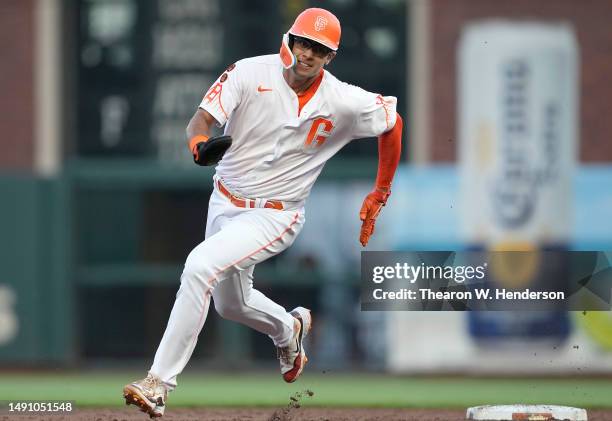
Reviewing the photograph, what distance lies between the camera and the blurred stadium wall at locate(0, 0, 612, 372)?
13641 millimetres

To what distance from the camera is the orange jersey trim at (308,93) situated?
707cm

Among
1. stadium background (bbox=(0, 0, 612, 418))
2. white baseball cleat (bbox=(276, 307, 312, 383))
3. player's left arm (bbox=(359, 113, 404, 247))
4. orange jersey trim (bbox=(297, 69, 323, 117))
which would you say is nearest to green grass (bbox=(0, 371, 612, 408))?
stadium background (bbox=(0, 0, 612, 418))

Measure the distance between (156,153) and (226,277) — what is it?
709 centimetres

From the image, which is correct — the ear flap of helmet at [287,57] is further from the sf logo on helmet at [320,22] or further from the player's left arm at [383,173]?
the player's left arm at [383,173]

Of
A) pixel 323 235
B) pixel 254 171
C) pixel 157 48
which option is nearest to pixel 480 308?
pixel 254 171

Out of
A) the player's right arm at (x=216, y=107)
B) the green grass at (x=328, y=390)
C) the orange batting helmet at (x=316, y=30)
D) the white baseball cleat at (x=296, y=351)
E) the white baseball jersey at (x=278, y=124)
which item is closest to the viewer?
the player's right arm at (x=216, y=107)

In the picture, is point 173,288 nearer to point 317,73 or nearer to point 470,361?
point 470,361

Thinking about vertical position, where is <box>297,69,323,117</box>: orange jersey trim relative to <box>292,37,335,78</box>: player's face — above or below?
below

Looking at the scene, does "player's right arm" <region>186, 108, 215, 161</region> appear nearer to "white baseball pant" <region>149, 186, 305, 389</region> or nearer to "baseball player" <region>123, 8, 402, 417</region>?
"baseball player" <region>123, 8, 402, 417</region>

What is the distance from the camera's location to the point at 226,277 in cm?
698

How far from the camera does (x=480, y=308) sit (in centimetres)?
814

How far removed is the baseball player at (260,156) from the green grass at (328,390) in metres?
2.62

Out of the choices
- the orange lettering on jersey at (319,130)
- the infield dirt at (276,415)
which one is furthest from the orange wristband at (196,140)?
the infield dirt at (276,415)

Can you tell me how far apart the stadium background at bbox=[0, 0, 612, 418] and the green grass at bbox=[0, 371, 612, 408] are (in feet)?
1.49
